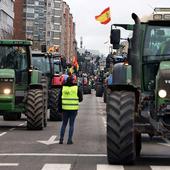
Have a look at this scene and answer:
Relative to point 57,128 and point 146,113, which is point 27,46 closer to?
point 57,128

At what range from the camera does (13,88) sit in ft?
70.3

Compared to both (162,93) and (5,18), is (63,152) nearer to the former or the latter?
(162,93)

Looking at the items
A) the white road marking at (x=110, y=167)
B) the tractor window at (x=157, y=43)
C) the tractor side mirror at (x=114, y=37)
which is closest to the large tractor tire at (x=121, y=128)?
the white road marking at (x=110, y=167)

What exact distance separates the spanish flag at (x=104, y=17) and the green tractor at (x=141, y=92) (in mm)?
28885

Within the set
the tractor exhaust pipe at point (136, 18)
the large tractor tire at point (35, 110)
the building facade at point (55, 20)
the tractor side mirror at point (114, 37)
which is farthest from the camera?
the building facade at point (55, 20)

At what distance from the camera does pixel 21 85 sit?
869 inches

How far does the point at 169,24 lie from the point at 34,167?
3834mm

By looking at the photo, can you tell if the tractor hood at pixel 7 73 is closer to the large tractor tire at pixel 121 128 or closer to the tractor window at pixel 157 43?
the tractor window at pixel 157 43

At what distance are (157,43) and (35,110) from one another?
27.7 feet

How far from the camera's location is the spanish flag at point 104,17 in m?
42.2

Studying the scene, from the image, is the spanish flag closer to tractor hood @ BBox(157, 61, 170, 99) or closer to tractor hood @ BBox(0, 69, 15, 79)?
tractor hood @ BBox(0, 69, 15, 79)

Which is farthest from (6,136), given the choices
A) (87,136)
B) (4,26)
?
(4,26)

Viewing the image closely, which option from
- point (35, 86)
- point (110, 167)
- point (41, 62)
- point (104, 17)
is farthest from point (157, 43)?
point (104, 17)

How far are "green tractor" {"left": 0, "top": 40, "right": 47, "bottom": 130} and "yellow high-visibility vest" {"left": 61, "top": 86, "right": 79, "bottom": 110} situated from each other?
3868 millimetres
